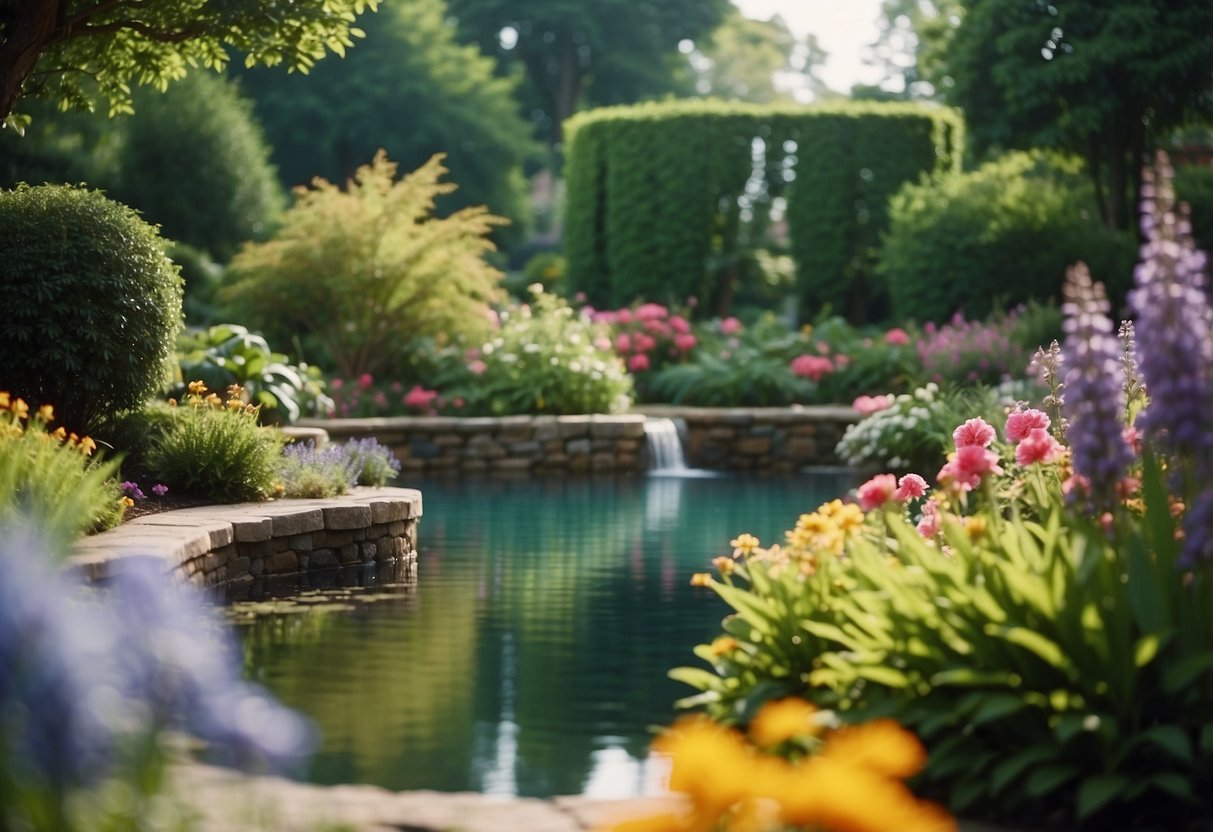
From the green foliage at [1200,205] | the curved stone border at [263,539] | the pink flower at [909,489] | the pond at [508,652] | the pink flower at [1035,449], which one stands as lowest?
the pond at [508,652]

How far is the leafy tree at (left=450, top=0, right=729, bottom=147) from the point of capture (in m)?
41.2

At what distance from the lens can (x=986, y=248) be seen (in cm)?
2020

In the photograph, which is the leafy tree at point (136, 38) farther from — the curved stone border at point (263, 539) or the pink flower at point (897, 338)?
the pink flower at point (897, 338)

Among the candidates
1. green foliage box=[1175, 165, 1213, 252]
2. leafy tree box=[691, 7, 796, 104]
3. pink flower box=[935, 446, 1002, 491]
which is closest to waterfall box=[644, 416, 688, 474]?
green foliage box=[1175, 165, 1213, 252]

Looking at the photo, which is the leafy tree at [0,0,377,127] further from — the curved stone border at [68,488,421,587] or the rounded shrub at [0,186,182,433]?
the curved stone border at [68,488,421,587]

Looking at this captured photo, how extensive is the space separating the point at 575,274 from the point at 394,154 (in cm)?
1394

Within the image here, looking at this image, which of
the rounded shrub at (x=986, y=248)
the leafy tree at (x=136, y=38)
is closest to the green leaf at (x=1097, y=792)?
the leafy tree at (x=136, y=38)

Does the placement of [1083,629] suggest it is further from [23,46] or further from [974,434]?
[23,46]

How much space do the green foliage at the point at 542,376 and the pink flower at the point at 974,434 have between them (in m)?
10.4

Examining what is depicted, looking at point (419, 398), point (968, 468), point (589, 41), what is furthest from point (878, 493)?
point (589, 41)

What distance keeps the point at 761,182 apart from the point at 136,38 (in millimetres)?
13163

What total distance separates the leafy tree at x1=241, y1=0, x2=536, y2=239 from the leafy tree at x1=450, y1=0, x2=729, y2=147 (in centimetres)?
349

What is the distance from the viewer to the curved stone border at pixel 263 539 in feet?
24.0

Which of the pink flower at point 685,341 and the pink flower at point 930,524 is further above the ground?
the pink flower at point 685,341
